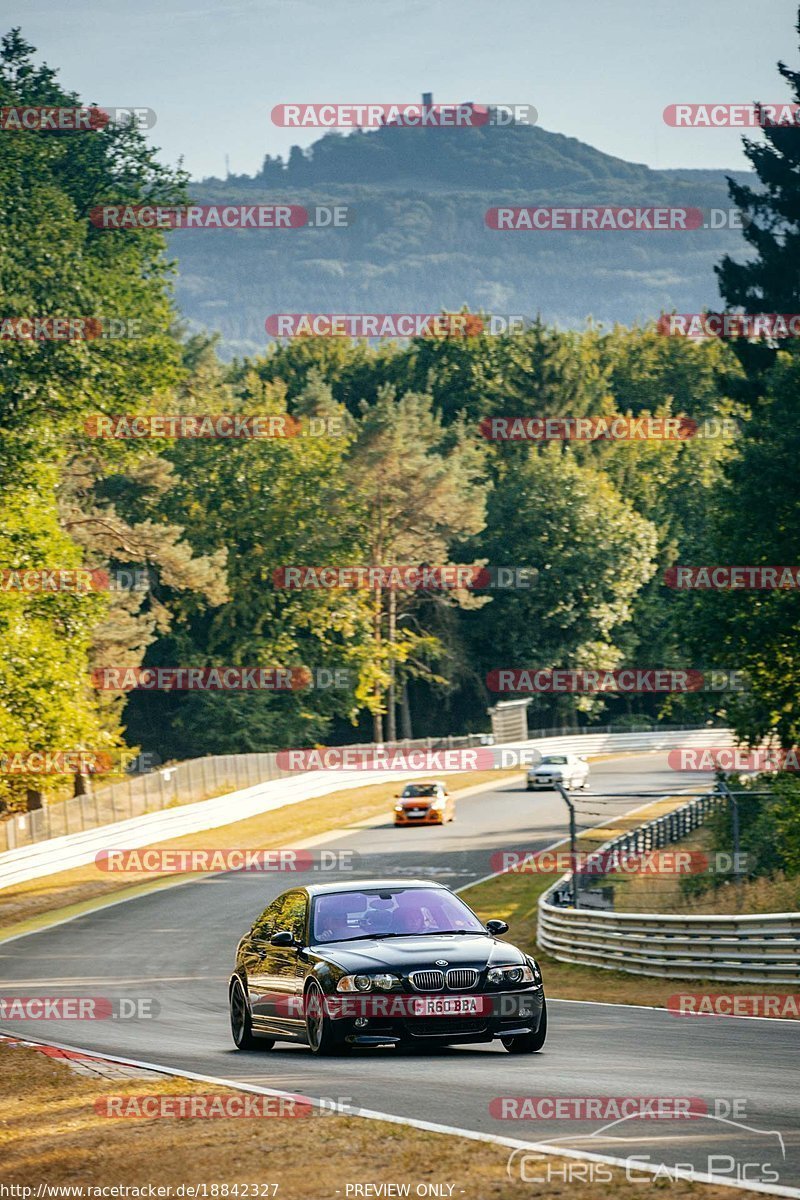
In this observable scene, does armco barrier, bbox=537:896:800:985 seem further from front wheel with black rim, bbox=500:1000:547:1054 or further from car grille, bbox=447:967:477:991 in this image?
car grille, bbox=447:967:477:991

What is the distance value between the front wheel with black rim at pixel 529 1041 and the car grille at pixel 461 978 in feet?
2.41

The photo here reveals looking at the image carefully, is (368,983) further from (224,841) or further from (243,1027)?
(224,841)

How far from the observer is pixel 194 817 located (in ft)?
163

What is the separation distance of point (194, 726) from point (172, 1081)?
65.4 meters

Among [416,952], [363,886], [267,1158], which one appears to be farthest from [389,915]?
[267,1158]

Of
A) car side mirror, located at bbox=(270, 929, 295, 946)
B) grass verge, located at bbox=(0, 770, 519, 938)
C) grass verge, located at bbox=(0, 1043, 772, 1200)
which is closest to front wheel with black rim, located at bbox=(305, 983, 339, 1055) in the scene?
Result: car side mirror, located at bbox=(270, 929, 295, 946)

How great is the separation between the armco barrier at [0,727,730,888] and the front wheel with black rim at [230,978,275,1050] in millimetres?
Answer: 24783

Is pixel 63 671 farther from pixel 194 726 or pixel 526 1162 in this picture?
pixel 526 1162

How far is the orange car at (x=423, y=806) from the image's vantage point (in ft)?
163

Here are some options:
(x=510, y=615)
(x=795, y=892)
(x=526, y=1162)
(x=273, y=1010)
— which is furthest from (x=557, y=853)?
(x=510, y=615)

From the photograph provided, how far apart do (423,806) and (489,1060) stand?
37398 mm

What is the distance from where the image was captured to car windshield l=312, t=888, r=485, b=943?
43.9 feet

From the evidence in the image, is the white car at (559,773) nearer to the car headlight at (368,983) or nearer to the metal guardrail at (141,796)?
the metal guardrail at (141,796)

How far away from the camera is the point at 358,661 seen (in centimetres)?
7831
